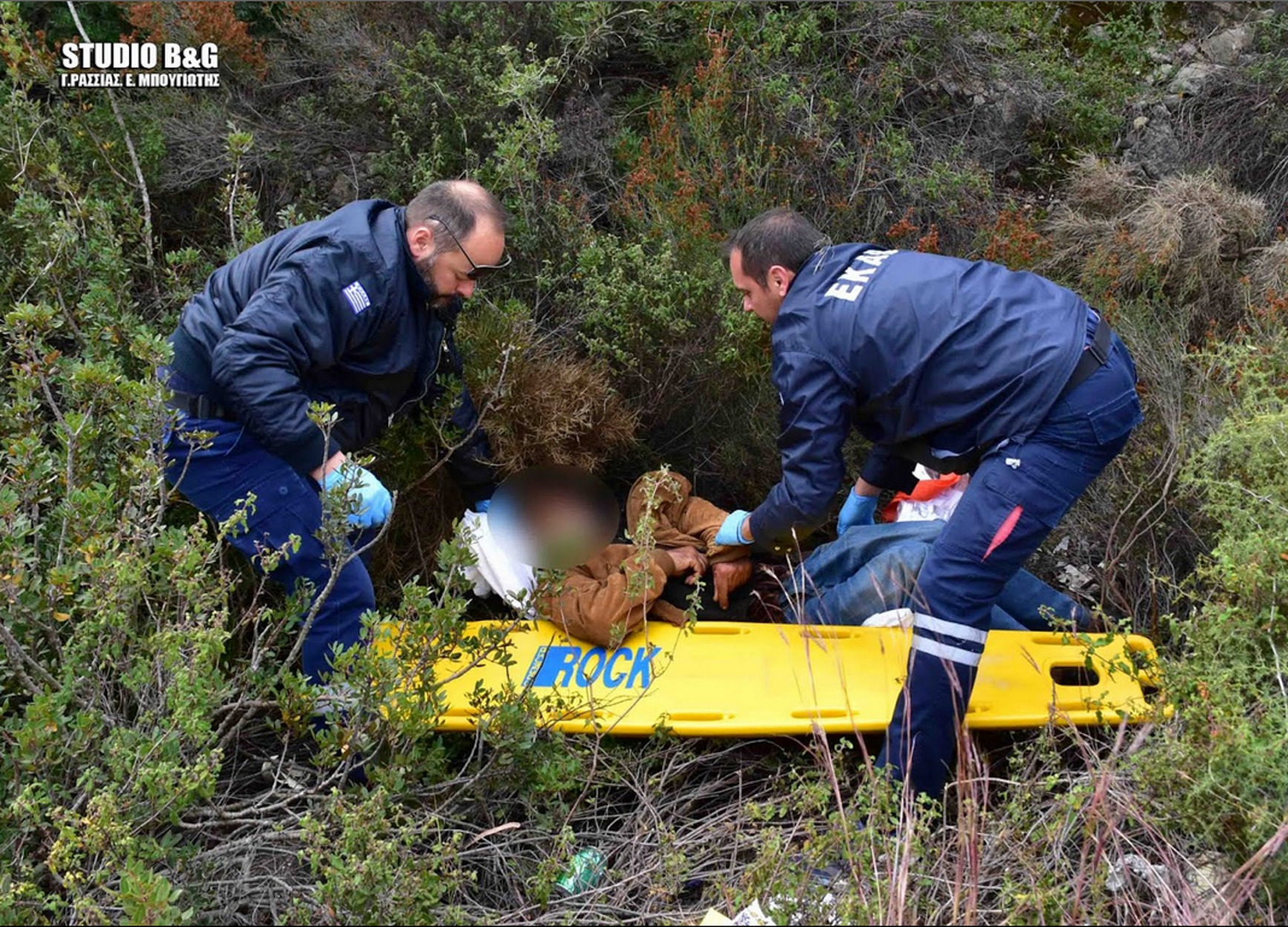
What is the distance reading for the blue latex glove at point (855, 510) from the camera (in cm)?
383

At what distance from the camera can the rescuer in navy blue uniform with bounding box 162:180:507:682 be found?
311 cm

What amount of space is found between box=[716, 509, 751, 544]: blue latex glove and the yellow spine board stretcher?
0.28m

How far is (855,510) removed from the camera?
12.6 feet

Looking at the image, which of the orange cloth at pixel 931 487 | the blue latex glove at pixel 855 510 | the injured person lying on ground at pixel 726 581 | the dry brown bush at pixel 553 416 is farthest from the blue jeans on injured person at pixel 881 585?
the dry brown bush at pixel 553 416

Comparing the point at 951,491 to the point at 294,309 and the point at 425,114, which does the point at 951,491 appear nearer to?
the point at 294,309

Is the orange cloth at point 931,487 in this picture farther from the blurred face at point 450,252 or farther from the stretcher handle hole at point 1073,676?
the blurred face at point 450,252

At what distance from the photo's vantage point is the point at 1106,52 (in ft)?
20.1

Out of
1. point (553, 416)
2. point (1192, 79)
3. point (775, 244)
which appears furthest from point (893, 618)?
point (1192, 79)

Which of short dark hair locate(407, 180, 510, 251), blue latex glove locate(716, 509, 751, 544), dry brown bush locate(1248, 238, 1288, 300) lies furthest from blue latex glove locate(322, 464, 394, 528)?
dry brown bush locate(1248, 238, 1288, 300)

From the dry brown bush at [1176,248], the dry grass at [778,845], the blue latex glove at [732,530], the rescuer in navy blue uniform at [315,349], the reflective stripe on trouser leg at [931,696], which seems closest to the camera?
the dry grass at [778,845]

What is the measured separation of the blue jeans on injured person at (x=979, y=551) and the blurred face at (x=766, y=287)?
30.0 inches

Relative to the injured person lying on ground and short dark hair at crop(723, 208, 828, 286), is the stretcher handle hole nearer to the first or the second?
the injured person lying on ground

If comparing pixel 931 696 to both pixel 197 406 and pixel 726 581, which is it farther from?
pixel 197 406

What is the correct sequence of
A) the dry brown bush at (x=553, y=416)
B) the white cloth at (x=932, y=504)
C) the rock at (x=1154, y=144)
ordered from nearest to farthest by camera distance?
the white cloth at (x=932, y=504), the dry brown bush at (x=553, y=416), the rock at (x=1154, y=144)
